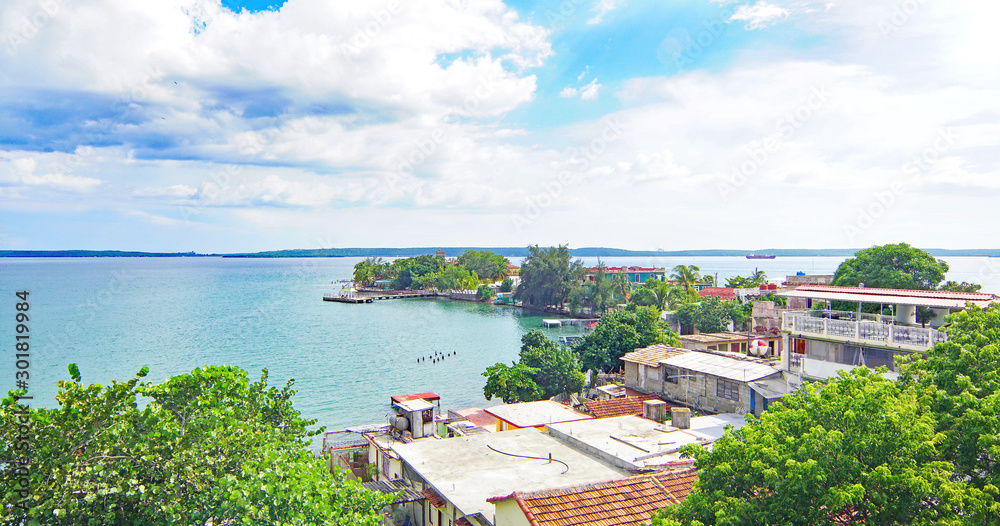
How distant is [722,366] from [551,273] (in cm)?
7847

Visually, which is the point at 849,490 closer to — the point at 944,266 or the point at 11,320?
the point at 944,266

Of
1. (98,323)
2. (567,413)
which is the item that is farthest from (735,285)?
(98,323)

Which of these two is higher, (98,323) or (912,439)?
(912,439)

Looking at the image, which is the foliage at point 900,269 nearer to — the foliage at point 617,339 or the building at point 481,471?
the foliage at point 617,339

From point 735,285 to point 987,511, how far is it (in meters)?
86.8

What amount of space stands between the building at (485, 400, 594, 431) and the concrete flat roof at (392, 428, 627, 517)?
262 cm

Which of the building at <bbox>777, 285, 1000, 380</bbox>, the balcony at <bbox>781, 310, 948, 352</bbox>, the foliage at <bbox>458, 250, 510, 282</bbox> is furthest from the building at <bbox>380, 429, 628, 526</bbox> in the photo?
the foliage at <bbox>458, 250, 510, 282</bbox>

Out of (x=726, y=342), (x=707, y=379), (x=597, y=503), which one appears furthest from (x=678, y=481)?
(x=726, y=342)

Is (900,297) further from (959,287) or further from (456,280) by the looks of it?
(456,280)

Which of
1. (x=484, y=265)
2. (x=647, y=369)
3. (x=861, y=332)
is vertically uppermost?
(x=484, y=265)

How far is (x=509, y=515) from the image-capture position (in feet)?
38.3

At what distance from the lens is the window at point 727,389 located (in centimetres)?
2492

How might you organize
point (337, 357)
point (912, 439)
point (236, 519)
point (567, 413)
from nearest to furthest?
point (236, 519)
point (912, 439)
point (567, 413)
point (337, 357)

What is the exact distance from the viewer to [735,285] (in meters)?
90.0
